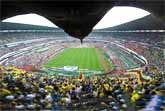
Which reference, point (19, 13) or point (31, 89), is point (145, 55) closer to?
point (31, 89)

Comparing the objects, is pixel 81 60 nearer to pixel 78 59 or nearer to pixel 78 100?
pixel 78 59

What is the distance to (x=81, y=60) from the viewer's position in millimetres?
16891

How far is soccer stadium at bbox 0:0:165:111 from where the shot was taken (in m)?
1.30

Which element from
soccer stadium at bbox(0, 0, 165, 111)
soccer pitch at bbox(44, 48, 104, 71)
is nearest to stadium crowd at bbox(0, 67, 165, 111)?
soccer stadium at bbox(0, 0, 165, 111)

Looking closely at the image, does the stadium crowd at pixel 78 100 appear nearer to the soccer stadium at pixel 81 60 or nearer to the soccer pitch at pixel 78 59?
the soccer stadium at pixel 81 60

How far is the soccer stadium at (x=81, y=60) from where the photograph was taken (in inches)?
51.2

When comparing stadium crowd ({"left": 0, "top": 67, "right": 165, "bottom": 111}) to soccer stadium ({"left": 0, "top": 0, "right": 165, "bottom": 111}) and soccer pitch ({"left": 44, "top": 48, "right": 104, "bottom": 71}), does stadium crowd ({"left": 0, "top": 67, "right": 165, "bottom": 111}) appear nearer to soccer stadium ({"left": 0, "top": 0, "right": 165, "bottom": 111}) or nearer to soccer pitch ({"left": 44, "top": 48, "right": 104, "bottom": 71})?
soccer stadium ({"left": 0, "top": 0, "right": 165, "bottom": 111})

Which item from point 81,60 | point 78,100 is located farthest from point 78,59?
point 78,100

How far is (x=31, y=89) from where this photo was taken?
15.1 ft

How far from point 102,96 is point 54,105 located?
1234 mm

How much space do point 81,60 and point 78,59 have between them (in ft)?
0.86

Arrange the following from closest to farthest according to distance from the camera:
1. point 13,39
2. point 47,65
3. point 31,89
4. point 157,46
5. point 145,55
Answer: point 31,89
point 157,46
point 145,55
point 13,39
point 47,65

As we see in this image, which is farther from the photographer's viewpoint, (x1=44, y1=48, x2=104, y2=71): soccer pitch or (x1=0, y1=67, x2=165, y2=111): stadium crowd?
(x1=44, y1=48, x2=104, y2=71): soccer pitch

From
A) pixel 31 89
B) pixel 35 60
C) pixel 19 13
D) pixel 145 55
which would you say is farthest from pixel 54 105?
pixel 35 60
